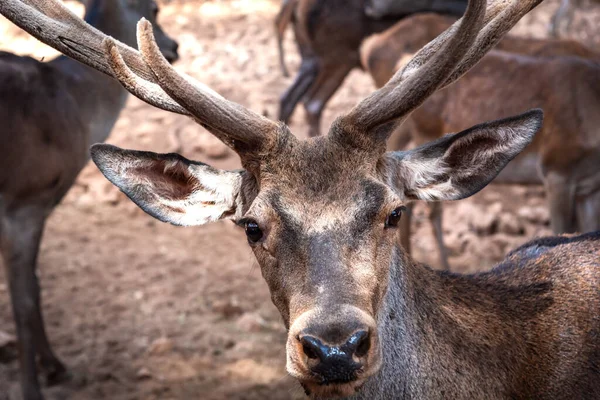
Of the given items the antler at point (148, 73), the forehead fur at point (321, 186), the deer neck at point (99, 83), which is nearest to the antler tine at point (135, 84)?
the antler at point (148, 73)

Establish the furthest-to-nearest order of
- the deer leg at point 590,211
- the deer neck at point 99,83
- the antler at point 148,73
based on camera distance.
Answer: the deer leg at point 590,211
the deer neck at point 99,83
the antler at point 148,73

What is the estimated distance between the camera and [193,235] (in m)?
7.54

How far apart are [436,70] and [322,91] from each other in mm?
6497

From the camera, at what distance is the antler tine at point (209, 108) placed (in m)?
2.79

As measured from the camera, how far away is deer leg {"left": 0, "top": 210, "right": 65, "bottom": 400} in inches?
199

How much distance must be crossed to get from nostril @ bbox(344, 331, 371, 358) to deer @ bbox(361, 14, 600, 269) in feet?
13.9

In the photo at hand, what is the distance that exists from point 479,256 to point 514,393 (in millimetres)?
4087

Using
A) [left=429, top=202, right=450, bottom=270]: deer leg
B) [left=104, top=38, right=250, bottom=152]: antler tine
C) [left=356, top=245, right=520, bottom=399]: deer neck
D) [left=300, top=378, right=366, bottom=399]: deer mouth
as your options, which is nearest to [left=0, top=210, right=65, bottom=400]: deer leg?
[left=104, top=38, right=250, bottom=152]: antler tine

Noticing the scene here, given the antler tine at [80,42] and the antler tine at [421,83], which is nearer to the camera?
the antler tine at [421,83]

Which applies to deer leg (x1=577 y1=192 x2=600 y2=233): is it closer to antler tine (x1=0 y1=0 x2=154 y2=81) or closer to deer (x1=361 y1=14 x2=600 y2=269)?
deer (x1=361 y1=14 x2=600 y2=269)

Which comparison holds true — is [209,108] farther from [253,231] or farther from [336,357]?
[336,357]

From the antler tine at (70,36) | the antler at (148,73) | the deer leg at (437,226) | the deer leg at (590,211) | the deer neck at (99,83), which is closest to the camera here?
the antler at (148,73)

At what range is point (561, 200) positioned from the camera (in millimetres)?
6477

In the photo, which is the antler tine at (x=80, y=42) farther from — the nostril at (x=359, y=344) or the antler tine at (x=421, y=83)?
the nostril at (x=359, y=344)
